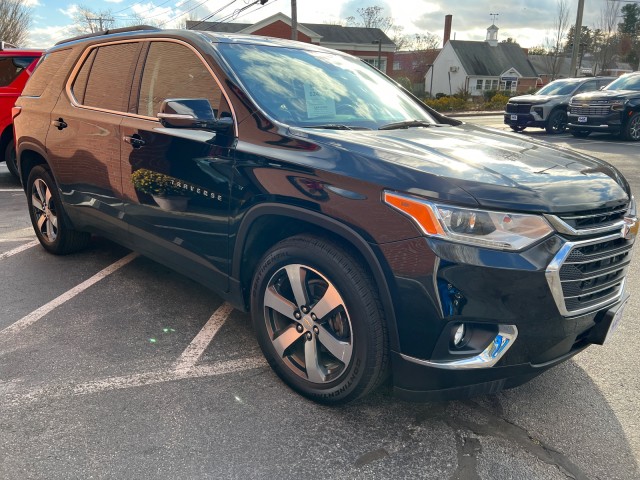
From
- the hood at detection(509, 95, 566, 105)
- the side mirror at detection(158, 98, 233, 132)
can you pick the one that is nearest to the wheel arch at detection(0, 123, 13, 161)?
the side mirror at detection(158, 98, 233, 132)

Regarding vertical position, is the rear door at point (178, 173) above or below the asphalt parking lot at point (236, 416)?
above

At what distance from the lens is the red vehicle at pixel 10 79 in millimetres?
8039

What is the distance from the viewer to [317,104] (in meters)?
3.12

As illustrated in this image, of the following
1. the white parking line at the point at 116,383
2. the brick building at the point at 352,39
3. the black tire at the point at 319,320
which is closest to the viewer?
the black tire at the point at 319,320

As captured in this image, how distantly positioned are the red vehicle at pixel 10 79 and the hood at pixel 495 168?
7.26m

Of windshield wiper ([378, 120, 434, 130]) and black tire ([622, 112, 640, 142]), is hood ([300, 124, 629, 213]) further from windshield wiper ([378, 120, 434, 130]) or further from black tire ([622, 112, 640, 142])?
black tire ([622, 112, 640, 142])

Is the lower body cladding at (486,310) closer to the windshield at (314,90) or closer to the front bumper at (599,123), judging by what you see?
the windshield at (314,90)

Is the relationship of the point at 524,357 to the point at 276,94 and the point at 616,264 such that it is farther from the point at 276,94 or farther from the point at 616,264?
the point at 276,94

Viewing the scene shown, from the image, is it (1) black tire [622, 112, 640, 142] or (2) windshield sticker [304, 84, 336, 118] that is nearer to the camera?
(2) windshield sticker [304, 84, 336, 118]

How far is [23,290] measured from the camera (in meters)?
4.09

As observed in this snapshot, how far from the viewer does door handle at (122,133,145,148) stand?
3387 millimetres

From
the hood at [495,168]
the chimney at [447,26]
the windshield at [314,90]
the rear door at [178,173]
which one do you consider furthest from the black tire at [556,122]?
the chimney at [447,26]

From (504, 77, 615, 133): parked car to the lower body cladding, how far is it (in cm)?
1503

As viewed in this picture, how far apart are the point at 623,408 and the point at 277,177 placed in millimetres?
2092
